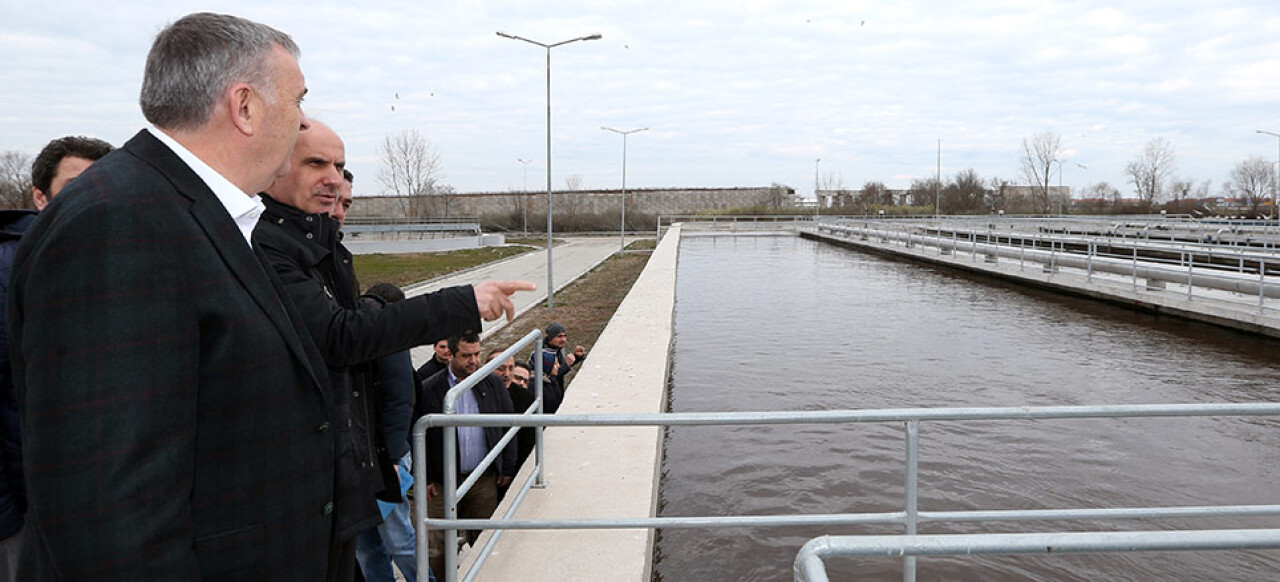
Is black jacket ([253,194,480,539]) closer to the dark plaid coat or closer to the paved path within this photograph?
the dark plaid coat

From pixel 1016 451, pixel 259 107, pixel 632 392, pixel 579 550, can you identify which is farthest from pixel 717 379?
pixel 259 107

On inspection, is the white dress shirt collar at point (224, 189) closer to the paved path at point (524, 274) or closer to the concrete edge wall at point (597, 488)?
the concrete edge wall at point (597, 488)

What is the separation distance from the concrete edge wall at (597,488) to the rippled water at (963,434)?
22.6 inches

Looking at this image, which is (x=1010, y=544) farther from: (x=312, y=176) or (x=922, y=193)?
(x=922, y=193)

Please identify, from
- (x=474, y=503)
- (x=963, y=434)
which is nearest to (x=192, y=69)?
(x=474, y=503)

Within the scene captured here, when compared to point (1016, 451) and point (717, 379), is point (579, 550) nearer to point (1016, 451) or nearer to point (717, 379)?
point (1016, 451)

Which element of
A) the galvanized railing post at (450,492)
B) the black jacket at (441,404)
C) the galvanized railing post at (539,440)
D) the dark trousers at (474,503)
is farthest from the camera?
the galvanized railing post at (539,440)

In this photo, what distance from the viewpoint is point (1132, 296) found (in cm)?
1662

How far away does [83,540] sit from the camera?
1.41 meters

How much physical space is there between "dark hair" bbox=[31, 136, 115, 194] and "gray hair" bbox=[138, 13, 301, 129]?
5.52 ft

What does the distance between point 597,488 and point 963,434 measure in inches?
175

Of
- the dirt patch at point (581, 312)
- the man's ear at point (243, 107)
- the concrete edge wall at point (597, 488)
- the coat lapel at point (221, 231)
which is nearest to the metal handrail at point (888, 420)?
the concrete edge wall at point (597, 488)

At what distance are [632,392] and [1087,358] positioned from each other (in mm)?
7627

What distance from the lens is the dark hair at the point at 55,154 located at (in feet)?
9.89
